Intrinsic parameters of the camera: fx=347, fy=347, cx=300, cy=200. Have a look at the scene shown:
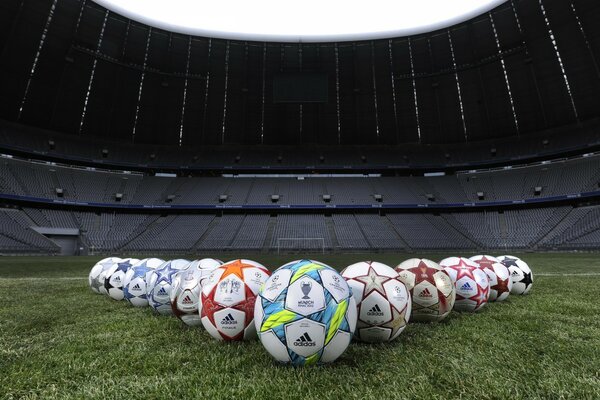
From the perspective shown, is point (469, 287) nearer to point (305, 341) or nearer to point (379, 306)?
point (379, 306)

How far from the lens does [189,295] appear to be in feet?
18.0

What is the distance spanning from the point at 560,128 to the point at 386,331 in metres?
51.2

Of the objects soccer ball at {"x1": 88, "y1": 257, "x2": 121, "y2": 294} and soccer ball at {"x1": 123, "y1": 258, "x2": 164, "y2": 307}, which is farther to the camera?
soccer ball at {"x1": 88, "y1": 257, "x2": 121, "y2": 294}

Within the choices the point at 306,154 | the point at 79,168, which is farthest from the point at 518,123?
the point at 79,168

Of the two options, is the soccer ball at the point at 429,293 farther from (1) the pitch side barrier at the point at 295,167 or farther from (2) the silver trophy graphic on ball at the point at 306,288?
(1) the pitch side barrier at the point at 295,167

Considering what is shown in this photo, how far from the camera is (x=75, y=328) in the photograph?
5609 mm

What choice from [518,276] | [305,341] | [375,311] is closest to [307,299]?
[305,341]

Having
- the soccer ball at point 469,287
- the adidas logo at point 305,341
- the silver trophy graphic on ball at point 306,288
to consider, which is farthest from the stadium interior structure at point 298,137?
the adidas logo at point 305,341

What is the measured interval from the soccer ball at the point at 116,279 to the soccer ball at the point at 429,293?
6.67 m

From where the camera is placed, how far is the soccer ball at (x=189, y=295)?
5472 millimetres

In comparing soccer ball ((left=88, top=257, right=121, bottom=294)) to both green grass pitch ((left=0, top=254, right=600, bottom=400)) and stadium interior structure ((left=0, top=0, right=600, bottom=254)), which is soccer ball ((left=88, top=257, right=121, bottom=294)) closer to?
green grass pitch ((left=0, top=254, right=600, bottom=400))

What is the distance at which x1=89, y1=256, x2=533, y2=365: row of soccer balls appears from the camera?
146 inches

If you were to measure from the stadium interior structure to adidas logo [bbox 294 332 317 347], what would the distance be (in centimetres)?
3556

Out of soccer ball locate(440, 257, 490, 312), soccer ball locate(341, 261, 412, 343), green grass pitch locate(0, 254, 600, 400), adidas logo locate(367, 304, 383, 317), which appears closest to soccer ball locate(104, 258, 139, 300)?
green grass pitch locate(0, 254, 600, 400)
